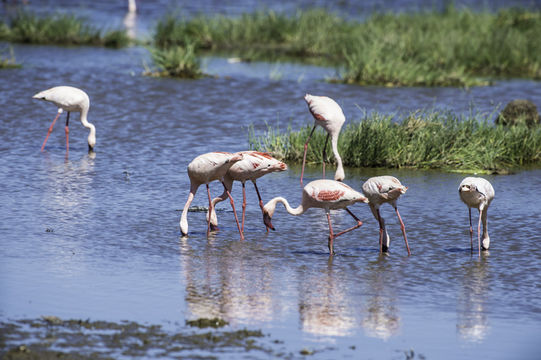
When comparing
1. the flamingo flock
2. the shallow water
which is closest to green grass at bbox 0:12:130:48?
the shallow water

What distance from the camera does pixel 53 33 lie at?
82.9 feet

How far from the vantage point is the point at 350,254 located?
356 inches

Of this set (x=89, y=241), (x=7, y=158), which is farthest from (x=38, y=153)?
(x=89, y=241)

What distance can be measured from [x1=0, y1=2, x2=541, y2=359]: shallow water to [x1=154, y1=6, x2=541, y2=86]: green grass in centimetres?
469

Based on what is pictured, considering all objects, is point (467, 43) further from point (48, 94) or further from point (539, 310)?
point (539, 310)

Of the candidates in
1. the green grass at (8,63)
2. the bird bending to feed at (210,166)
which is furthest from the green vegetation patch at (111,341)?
the green grass at (8,63)

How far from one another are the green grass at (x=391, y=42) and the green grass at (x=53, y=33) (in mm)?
1267

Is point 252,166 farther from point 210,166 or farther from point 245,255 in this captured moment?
point 245,255

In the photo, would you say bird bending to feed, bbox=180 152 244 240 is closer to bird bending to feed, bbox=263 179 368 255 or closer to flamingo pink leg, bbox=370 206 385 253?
bird bending to feed, bbox=263 179 368 255

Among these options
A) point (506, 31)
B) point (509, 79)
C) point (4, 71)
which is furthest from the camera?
point (506, 31)

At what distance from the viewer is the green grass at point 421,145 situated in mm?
13062

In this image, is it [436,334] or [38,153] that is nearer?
[436,334]

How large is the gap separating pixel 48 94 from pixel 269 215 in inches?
225

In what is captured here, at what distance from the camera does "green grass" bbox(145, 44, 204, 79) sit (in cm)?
1988
